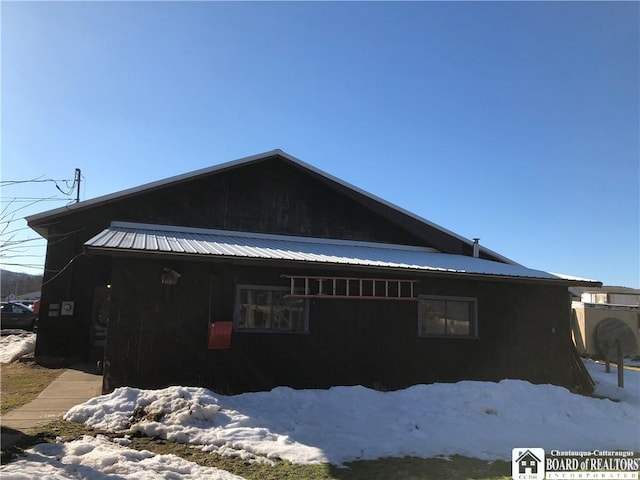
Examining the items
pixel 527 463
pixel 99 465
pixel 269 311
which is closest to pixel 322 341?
pixel 269 311

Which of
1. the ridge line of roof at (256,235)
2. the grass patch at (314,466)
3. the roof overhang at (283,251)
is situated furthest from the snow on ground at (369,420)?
the ridge line of roof at (256,235)

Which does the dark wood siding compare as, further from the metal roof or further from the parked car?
the parked car

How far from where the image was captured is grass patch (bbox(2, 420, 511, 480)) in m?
5.94

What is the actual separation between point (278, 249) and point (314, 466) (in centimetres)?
610

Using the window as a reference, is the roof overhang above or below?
above

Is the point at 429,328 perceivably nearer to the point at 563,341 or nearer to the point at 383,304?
the point at 383,304

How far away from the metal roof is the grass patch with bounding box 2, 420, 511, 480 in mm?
3268

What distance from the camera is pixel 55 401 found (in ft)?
29.0

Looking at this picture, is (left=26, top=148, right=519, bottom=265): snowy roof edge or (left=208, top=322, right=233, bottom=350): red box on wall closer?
(left=208, top=322, right=233, bottom=350): red box on wall

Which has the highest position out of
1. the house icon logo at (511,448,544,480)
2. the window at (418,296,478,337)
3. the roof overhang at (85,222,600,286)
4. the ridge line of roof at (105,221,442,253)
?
the ridge line of roof at (105,221,442,253)

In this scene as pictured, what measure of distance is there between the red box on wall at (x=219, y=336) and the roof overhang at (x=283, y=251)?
1.32 meters

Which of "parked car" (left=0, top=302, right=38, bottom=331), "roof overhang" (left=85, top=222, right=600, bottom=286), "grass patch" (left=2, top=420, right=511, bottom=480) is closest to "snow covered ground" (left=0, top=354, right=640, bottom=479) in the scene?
"grass patch" (left=2, top=420, right=511, bottom=480)

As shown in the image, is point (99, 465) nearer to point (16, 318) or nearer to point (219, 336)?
point (219, 336)

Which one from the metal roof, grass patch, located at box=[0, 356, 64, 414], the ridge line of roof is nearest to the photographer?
grass patch, located at box=[0, 356, 64, 414]
